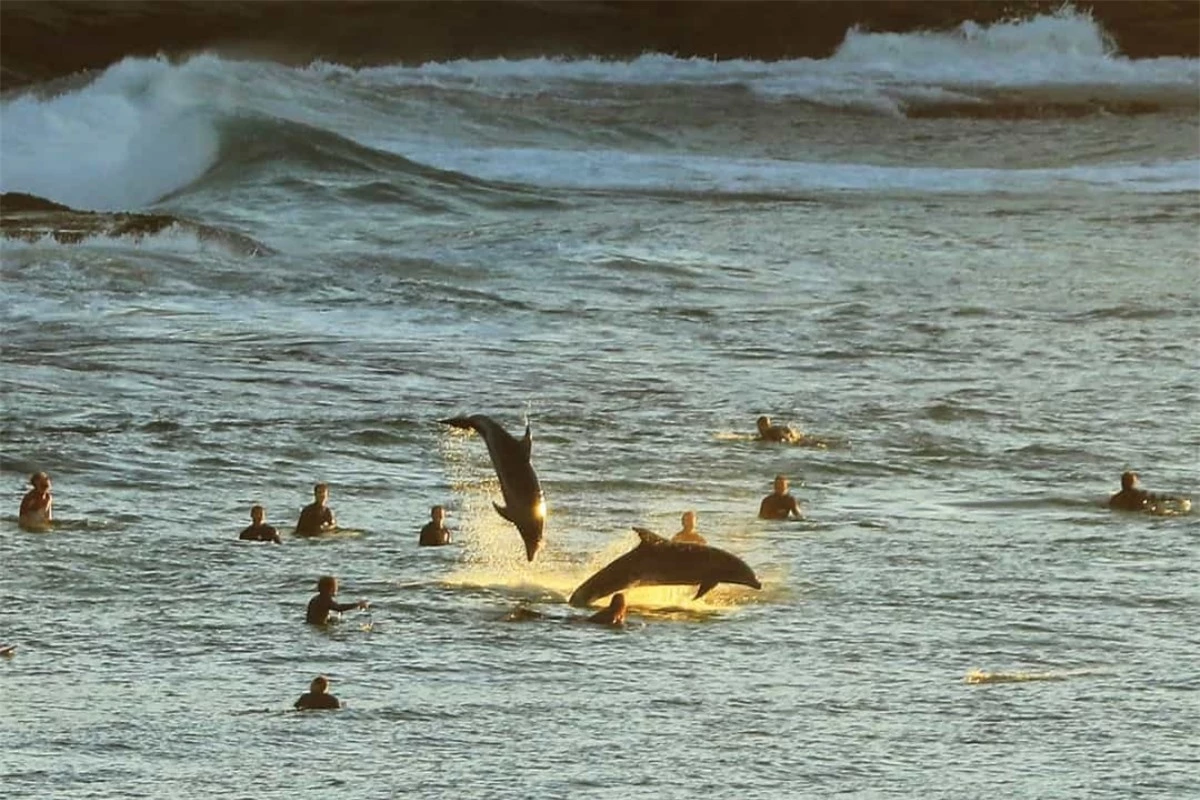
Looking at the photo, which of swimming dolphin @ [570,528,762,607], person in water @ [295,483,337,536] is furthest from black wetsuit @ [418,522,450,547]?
swimming dolphin @ [570,528,762,607]

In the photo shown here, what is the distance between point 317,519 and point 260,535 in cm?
32

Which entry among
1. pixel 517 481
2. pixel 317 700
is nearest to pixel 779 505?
pixel 517 481

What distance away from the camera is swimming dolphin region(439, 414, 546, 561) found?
530 inches

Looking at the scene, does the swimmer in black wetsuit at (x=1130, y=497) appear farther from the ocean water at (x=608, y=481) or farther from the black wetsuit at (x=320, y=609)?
the black wetsuit at (x=320, y=609)

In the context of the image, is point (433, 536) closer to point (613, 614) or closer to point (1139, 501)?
point (613, 614)

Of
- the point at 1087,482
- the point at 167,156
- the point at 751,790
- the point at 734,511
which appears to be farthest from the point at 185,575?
the point at 167,156

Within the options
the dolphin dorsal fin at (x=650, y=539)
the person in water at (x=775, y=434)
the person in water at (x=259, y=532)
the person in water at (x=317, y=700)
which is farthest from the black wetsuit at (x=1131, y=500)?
the person in water at (x=317, y=700)

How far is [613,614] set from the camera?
1269 centimetres

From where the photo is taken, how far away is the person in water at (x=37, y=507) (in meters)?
14.6

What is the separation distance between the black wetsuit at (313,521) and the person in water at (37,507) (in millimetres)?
1342

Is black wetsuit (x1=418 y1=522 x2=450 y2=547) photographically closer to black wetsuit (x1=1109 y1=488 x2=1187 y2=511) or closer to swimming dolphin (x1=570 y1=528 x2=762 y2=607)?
swimming dolphin (x1=570 y1=528 x2=762 y2=607)

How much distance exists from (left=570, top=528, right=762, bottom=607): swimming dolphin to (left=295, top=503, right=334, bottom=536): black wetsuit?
1970 mm

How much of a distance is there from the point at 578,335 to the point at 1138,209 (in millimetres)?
13552

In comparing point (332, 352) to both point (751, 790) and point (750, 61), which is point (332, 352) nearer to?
point (751, 790)
